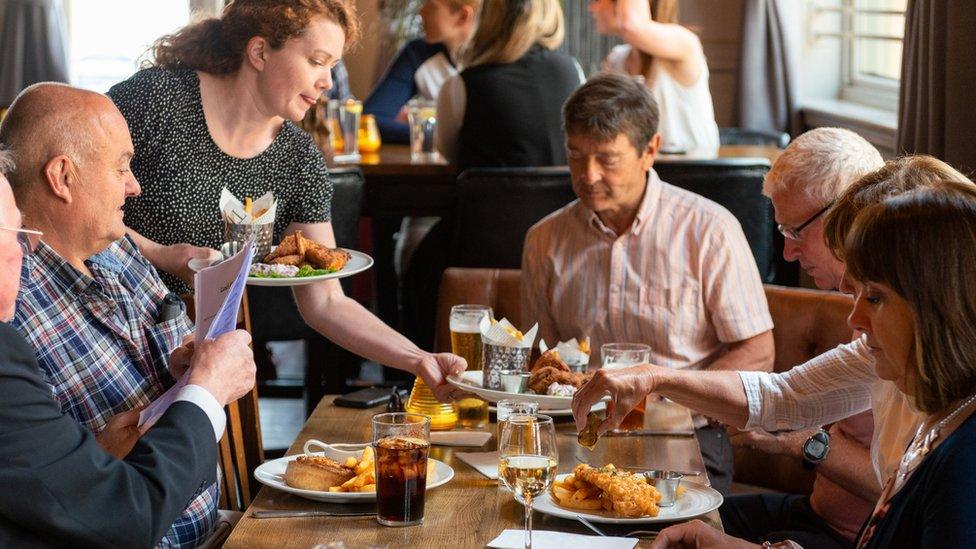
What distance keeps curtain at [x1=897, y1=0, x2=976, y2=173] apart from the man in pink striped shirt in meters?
0.50

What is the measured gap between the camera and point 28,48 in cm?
462

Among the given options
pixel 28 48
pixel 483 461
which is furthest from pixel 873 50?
pixel 483 461

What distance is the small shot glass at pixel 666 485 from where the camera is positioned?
180 cm

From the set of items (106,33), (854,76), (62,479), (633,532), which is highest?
(106,33)

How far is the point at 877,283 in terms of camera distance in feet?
4.64

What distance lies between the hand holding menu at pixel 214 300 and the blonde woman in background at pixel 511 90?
7.63 feet

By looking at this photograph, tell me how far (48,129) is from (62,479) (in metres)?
0.65

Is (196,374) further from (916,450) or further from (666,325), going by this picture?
(666,325)

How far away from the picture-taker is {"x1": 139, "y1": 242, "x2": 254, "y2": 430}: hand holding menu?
1698mm

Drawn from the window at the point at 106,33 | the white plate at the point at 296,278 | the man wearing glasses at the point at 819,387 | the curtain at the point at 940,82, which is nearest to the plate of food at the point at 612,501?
the man wearing glasses at the point at 819,387

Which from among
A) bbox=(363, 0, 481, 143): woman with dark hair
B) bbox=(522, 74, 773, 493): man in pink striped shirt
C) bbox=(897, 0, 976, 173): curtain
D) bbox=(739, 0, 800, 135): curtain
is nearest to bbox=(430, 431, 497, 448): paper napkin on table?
bbox=(522, 74, 773, 493): man in pink striped shirt

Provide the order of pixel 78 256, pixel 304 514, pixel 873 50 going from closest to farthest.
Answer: pixel 304 514, pixel 78 256, pixel 873 50

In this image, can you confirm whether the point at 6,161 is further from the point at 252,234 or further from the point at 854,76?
the point at 854,76

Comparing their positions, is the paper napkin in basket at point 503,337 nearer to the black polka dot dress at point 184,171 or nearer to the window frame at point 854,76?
the black polka dot dress at point 184,171
